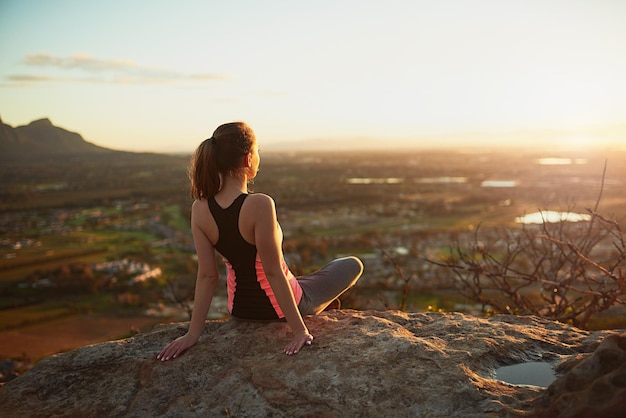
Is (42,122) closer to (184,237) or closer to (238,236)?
(184,237)

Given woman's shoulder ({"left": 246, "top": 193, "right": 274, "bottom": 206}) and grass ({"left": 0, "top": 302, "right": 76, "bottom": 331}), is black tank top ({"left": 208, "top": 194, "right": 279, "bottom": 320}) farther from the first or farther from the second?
grass ({"left": 0, "top": 302, "right": 76, "bottom": 331})

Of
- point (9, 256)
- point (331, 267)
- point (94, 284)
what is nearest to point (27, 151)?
point (9, 256)

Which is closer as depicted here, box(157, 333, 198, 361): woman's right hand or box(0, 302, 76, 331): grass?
box(157, 333, 198, 361): woman's right hand

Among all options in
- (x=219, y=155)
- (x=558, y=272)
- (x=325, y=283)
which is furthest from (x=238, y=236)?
(x=558, y=272)

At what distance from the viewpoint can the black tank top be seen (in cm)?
317

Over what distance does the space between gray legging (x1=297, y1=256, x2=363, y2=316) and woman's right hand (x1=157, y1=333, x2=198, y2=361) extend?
0.80m

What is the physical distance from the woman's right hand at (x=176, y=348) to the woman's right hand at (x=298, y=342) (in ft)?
2.32

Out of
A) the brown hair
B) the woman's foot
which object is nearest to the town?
the woman's foot

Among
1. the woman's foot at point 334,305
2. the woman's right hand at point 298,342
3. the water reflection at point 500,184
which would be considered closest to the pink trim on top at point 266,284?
the woman's right hand at point 298,342

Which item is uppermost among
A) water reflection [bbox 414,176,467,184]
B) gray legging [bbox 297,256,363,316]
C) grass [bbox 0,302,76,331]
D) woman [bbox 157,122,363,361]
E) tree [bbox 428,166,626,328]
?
woman [bbox 157,122,363,361]

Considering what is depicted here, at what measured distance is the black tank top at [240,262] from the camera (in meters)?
3.17

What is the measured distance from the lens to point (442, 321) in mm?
3480

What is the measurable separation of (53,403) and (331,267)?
2.16 m

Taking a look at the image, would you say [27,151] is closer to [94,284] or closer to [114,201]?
[114,201]
